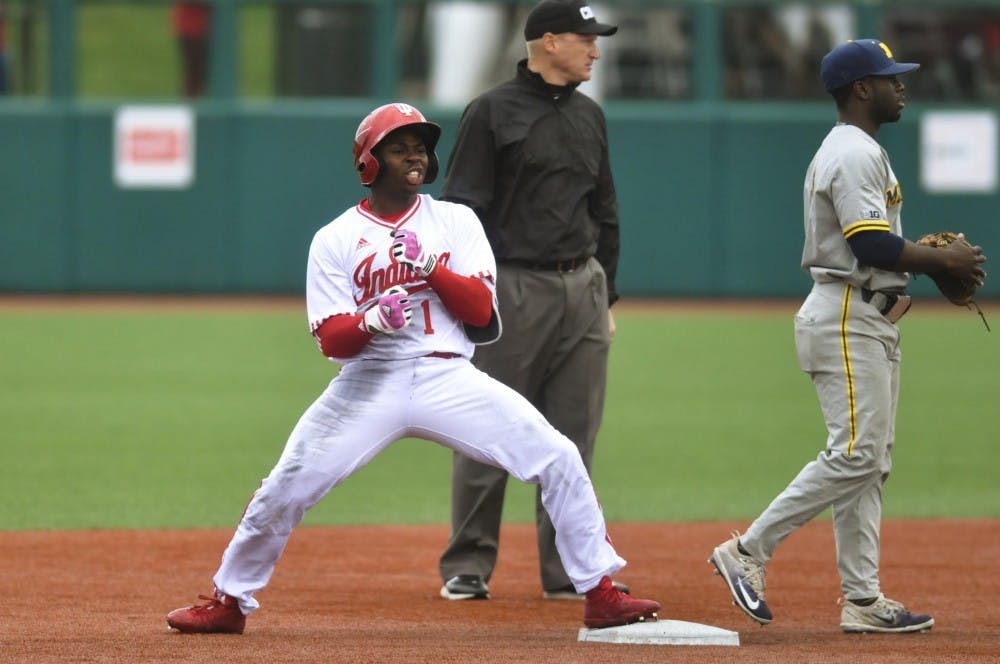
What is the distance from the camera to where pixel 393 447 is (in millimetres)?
11945

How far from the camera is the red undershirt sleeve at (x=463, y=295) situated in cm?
572

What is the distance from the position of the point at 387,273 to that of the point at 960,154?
18876 mm

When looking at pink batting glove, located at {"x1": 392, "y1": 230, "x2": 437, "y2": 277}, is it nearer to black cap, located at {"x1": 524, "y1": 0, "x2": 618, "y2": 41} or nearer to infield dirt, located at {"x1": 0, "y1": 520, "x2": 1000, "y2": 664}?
infield dirt, located at {"x1": 0, "y1": 520, "x2": 1000, "y2": 664}

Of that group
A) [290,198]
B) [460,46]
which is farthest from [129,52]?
[460,46]

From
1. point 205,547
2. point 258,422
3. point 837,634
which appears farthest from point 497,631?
point 258,422

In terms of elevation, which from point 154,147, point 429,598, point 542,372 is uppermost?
point 542,372

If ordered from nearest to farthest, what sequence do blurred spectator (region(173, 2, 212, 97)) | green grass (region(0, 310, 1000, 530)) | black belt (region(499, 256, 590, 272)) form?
1. black belt (region(499, 256, 590, 272))
2. green grass (region(0, 310, 1000, 530))
3. blurred spectator (region(173, 2, 212, 97))

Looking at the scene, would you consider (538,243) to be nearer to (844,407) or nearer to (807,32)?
(844,407)

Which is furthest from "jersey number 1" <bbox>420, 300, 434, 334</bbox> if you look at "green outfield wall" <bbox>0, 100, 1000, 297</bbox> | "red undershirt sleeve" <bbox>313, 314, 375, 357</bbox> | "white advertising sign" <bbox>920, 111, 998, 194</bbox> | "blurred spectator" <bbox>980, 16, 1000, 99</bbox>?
"blurred spectator" <bbox>980, 16, 1000, 99</bbox>

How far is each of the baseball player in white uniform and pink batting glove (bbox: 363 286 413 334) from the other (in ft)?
0.27

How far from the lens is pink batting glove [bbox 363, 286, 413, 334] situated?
555 cm

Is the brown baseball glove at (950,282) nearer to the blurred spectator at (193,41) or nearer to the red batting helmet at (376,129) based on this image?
the red batting helmet at (376,129)

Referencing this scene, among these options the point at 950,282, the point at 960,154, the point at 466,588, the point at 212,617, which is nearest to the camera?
the point at 212,617

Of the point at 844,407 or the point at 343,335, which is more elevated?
the point at 343,335
